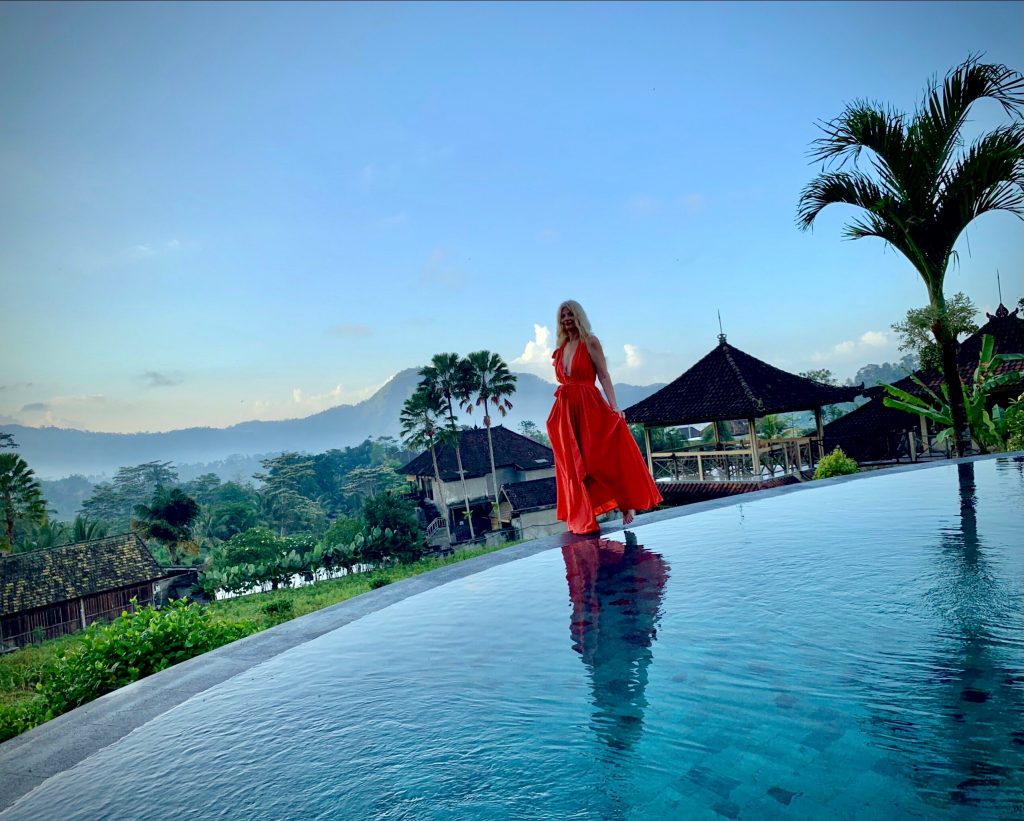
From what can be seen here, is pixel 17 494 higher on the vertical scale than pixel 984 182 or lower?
lower

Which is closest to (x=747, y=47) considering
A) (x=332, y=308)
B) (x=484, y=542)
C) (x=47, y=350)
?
(x=484, y=542)

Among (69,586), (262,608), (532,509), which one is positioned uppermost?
(69,586)

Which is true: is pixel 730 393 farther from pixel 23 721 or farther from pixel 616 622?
pixel 23 721

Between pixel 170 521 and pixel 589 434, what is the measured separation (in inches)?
1485

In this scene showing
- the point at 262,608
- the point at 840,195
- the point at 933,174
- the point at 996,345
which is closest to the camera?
the point at 933,174

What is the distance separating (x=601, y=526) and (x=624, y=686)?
3.12 metres

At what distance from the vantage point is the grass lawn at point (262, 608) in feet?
50.2

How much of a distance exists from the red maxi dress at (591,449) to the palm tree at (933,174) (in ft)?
18.8

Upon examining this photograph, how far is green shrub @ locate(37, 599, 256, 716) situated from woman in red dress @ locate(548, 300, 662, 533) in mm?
2845

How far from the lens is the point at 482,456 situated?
38.9 m

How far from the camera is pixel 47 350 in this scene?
104250mm

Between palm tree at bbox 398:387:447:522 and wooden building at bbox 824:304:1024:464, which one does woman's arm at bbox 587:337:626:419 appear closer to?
wooden building at bbox 824:304:1024:464

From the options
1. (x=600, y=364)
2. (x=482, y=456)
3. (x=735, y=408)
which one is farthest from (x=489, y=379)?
(x=600, y=364)

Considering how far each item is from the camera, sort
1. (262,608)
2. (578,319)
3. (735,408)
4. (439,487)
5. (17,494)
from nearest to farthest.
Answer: (578,319), (735,408), (262,608), (17,494), (439,487)
